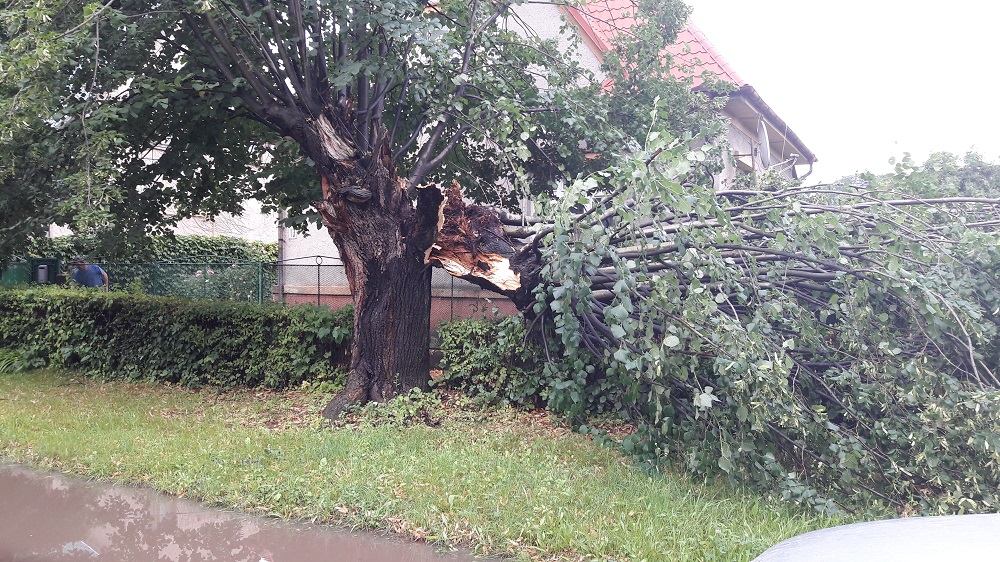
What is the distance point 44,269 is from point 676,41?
1445 cm

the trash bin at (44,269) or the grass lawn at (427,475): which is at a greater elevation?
the trash bin at (44,269)

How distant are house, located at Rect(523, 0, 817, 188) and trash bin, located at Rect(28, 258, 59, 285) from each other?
39.7 ft

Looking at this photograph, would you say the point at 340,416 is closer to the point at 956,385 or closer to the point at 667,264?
the point at 667,264

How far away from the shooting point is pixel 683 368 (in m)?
4.97

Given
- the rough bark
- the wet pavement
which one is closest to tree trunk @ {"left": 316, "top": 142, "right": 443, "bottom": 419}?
the rough bark

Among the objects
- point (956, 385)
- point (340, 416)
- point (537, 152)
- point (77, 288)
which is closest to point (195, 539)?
point (340, 416)

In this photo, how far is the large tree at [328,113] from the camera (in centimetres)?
679

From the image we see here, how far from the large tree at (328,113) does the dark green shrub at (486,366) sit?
25.0 inches

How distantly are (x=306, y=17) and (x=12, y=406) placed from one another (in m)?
5.81

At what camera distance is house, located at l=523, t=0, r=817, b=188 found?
11.0 metres

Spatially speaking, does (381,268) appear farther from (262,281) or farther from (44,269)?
(44,269)

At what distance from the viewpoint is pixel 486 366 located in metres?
8.59

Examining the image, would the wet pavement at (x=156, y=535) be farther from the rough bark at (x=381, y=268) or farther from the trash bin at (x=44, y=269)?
the trash bin at (x=44, y=269)

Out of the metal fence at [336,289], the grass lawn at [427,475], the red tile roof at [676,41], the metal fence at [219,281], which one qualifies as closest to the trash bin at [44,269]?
the metal fence at [219,281]
